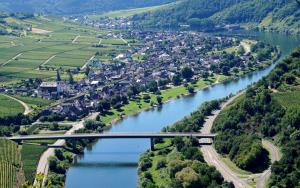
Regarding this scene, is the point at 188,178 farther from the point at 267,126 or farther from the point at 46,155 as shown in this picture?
the point at 46,155

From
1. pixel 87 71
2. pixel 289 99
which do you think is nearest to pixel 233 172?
pixel 289 99

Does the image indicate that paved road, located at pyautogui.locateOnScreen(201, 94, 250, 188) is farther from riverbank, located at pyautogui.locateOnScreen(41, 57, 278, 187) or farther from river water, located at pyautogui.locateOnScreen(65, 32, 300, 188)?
riverbank, located at pyautogui.locateOnScreen(41, 57, 278, 187)

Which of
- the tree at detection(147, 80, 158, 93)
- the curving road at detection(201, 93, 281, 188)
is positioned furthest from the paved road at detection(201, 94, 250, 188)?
the tree at detection(147, 80, 158, 93)

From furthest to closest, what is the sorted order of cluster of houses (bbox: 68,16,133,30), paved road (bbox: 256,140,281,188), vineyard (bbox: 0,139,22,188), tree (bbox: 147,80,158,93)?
cluster of houses (bbox: 68,16,133,30) → tree (bbox: 147,80,158,93) → vineyard (bbox: 0,139,22,188) → paved road (bbox: 256,140,281,188)

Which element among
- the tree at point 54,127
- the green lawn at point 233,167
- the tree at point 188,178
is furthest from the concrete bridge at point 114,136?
the tree at point 188,178

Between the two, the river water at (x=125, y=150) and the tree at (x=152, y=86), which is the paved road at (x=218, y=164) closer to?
the river water at (x=125, y=150)

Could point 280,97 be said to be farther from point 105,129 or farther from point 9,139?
point 9,139
